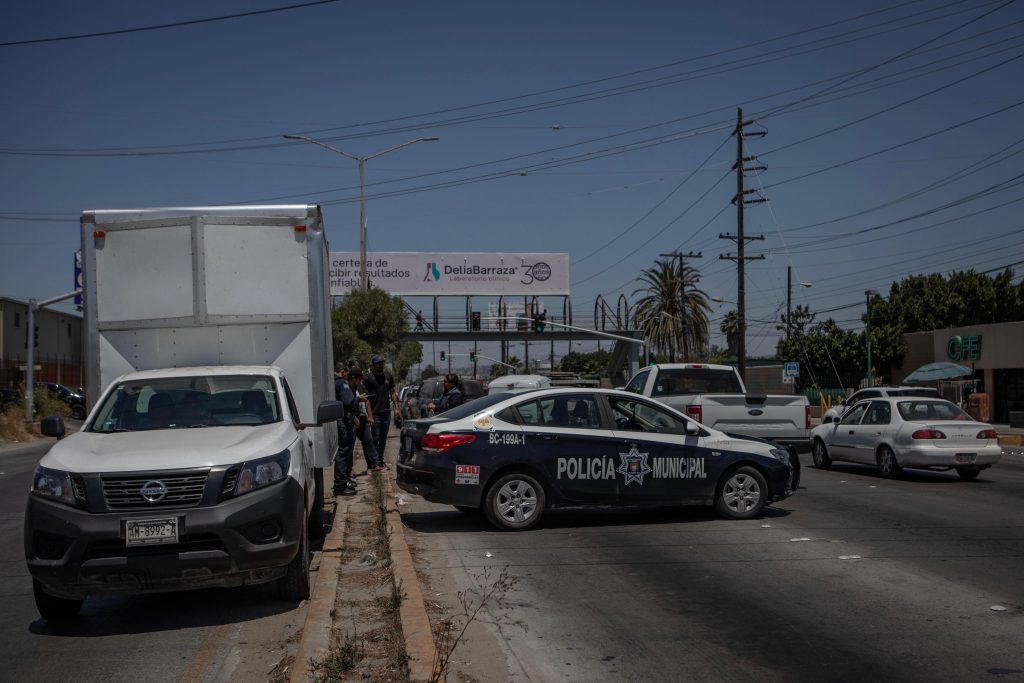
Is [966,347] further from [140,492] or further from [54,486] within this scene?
[54,486]

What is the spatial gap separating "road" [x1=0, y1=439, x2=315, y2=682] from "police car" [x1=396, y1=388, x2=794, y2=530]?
10.3 ft

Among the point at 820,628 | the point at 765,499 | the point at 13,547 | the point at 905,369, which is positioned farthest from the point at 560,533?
the point at 905,369

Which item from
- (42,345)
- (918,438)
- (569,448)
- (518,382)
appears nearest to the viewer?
(569,448)

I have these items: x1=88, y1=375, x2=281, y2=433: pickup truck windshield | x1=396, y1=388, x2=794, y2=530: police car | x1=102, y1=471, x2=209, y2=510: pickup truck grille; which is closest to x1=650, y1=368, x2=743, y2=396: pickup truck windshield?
x1=396, y1=388, x2=794, y2=530: police car

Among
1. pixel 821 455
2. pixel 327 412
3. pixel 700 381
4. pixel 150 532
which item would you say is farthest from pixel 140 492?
pixel 821 455

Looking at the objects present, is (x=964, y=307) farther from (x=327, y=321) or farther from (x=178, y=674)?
(x=178, y=674)

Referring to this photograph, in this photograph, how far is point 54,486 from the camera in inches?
264

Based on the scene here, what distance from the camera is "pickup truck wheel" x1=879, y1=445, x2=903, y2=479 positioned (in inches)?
672

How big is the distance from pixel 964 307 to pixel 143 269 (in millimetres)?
66498

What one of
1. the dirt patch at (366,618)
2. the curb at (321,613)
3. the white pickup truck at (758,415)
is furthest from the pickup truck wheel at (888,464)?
the curb at (321,613)

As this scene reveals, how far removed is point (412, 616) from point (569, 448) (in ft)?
15.5

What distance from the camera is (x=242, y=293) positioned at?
31.4 feet

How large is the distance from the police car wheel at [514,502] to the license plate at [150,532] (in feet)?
15.3

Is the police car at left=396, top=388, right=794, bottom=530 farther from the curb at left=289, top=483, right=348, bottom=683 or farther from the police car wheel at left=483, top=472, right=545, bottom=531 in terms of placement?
the curb at left=289, top=483, right=348, bottom=683
